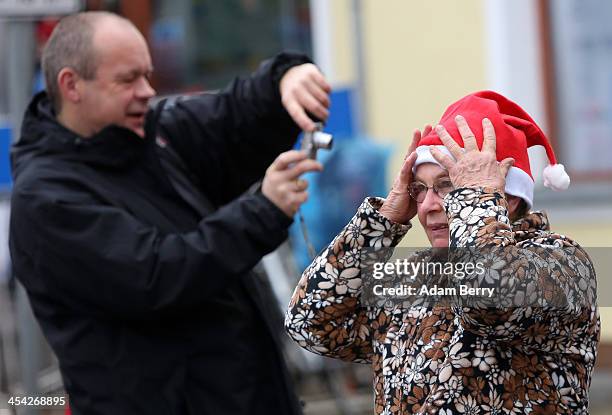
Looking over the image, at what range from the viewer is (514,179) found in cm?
251

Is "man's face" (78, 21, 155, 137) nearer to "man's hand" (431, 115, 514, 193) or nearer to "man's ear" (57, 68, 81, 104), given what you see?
"man's ear" (57, 68, 81, 104)

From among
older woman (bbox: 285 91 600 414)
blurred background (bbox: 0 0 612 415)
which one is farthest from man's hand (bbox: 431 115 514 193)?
blurred background (bbox: 0 0 612 415)

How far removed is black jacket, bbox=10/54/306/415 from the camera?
3.26 meters

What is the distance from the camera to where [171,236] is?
131 inches

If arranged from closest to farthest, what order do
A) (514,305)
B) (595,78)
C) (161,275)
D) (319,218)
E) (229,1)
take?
1. (514,305)
2. (161,275)
3. (319,218)
4. (595,78)
5. (229,1)

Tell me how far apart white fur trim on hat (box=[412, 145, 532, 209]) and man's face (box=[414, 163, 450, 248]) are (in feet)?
0.06

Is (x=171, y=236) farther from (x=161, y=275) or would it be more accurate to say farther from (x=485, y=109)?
(x=485, y=109)

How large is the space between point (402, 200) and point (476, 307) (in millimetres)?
402

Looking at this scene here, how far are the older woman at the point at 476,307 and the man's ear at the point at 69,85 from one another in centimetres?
119

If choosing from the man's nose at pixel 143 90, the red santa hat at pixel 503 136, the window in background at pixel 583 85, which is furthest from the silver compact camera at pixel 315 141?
the window in background at pixel 583 85

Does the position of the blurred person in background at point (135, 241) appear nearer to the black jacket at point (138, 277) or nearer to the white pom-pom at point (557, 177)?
the black jacket at point (138, 277)

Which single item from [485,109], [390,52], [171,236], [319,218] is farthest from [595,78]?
[485,109]

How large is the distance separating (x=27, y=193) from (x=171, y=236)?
40cm

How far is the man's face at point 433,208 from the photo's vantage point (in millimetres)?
2516
